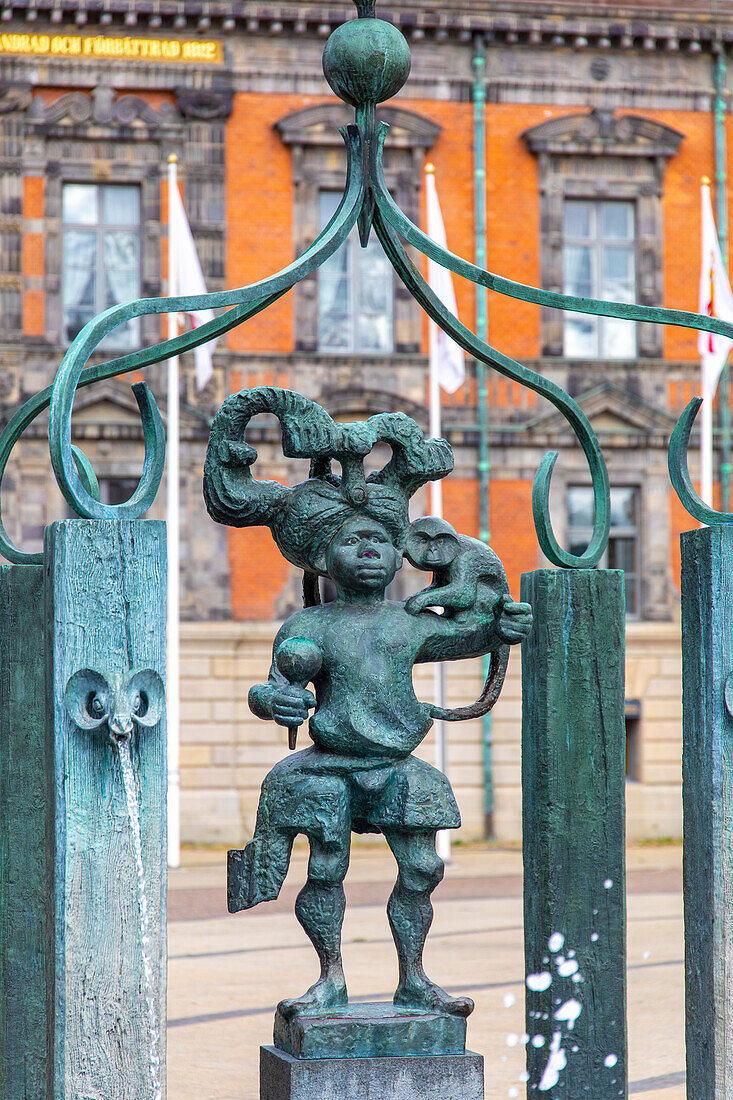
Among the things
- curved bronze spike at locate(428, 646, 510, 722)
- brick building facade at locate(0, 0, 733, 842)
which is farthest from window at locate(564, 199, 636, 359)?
curved bronze spike at locate(428, 646, 510, 722)

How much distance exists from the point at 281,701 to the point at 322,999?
745 mm

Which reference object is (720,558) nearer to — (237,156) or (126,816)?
(126,816)

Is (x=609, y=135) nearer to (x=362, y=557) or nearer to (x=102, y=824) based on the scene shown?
(x=362, y=557)

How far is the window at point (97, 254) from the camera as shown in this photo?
741 inches

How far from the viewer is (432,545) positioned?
4336 millimetres

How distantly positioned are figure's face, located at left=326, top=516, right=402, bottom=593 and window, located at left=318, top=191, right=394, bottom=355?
1512cm

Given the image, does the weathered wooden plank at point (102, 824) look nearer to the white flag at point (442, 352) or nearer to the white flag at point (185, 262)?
the white flag at point (185, 262)

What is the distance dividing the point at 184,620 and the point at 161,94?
19.8 ft

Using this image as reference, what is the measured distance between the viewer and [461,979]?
9.15m

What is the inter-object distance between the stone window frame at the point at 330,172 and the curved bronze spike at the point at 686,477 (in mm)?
14710

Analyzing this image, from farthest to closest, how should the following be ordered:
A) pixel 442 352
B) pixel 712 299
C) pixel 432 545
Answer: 1. pixel 442 352
2. pixel 712 299
3. pixel 432 545

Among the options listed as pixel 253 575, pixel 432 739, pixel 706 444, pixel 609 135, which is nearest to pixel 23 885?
pixel 253 575

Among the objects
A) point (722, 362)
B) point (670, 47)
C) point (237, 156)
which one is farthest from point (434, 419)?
point (670, 47)

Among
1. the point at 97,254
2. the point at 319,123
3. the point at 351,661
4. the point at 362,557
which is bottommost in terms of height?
the point at 351,661
